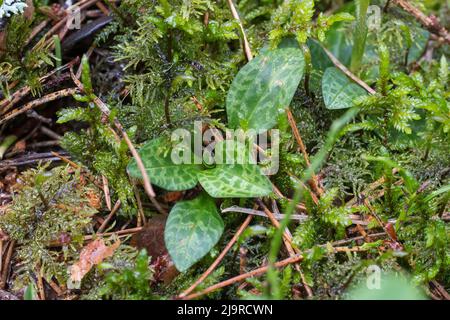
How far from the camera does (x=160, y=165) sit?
1623 mm

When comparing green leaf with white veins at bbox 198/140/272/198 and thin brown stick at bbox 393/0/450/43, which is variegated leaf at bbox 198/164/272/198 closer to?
green leaf with white veins at bbox 198/140/272/198

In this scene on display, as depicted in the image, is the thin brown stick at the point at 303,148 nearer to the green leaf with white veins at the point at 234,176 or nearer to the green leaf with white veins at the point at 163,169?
the green leaf with white veins at the point at 234,176

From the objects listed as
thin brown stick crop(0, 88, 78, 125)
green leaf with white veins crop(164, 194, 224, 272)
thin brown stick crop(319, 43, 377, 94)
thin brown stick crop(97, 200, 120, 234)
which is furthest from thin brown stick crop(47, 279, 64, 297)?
thin brown stick crop(319, 43, 377, 94)

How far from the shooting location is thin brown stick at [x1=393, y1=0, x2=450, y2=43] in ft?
7.16

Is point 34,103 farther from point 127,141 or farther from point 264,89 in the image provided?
point 264,89

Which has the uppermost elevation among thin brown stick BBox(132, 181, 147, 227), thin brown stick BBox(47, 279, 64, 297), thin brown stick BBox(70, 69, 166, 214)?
thin brown stick BBox(70, 69, 166, 214)

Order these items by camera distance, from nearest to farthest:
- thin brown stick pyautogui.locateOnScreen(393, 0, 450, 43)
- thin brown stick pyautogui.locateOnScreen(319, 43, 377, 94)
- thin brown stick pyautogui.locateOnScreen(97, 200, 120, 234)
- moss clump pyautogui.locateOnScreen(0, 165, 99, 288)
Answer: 1. moss clump pyautogui.locateOnScreen(0, 165, 99, 288)
2. thin brown stick pyautogui.locateOnScreen(97, 200, 120, 234)
3. thin brown stick pyautogui.locateOnScreen(319, 43, 377, 94)
4. thin brown stick pyautogui.locateOnScreen(393, 0, 450, 43)

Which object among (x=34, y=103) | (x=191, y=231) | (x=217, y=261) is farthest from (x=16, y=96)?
(x=217, y=261)

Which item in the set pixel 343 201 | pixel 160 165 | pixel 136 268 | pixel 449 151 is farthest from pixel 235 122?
pixel 449 151

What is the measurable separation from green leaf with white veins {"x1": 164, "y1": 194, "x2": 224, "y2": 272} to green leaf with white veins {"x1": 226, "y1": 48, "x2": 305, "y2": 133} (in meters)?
0.34

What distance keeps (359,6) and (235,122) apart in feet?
2.23

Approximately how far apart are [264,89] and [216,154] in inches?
12.0

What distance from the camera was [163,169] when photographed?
1.62m
